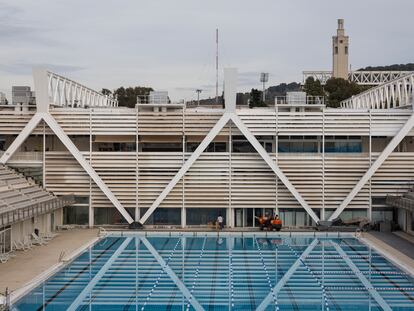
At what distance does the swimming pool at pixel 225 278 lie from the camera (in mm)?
22234

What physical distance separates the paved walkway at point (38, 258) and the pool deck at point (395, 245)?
13543mm

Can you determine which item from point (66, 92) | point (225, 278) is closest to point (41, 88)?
point (66, 92)

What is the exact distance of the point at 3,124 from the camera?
39.7m

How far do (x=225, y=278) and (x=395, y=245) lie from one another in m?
10.6

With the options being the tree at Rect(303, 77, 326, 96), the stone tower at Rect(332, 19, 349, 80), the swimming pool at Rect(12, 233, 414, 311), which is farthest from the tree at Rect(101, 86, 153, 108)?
the swimming pool at Rect(12, 233, 414, 311)

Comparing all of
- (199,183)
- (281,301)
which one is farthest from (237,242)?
(281,301)

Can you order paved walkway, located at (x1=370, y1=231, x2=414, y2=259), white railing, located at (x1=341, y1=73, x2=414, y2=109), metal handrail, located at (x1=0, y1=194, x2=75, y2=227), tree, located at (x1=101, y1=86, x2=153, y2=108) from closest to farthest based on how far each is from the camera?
metal handrail, located at (x1=0, y1=194, x2=75, y2=227) < paved walkway, located at (x1=370, y1=231, x2=414, y2=259) < white railing, located at (x1=341, y1=73, x2=414, y2=109) < tree, located at (x1=101, y1=86, x2=153, y2=108)

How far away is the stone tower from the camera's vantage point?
366ft

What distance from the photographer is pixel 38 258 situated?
2945 centimetres

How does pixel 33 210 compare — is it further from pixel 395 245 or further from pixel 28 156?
pixel 395 245

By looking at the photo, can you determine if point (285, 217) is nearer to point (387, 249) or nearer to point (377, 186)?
point (377, 186)

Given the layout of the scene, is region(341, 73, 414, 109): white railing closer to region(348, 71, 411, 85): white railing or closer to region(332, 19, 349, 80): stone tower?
region(332, 19, 349, 80): stone tower

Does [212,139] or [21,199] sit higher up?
[212,139]

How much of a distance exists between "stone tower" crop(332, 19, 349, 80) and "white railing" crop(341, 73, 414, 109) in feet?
155
